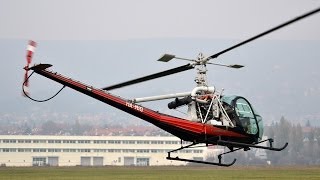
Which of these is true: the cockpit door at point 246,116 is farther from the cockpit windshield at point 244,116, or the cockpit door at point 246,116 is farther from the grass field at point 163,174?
the grass field at point 163,174

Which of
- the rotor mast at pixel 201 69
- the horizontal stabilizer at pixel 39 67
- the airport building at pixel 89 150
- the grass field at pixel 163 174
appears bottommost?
the grass field at pixel 163 174

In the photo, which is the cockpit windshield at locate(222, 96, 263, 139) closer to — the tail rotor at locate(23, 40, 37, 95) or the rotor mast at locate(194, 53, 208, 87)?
the rotor mast at locate(194, 53, 208, 87)

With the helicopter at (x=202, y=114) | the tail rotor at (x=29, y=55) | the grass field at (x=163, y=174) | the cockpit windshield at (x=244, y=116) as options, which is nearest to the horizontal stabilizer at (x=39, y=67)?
the tail rotor at (x=29, y=55)

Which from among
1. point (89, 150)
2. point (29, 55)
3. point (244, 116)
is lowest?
point (244, 116)

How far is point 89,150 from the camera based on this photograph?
445 ft

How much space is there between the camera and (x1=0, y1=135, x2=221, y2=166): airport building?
131500 millimetres

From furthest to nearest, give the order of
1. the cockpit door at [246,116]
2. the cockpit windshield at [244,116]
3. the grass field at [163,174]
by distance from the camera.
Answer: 1. the grass field at [163,174]
2. the cockpit door at [246,116]
3. the cockpit windshield at [244,116]

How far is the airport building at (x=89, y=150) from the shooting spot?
431 ft

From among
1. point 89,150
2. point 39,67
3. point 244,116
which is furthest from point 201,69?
point 89,150

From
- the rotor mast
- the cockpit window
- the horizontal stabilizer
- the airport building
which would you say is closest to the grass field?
the cockpit window

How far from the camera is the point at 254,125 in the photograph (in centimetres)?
2809

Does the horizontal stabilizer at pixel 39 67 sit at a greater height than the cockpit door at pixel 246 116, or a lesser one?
greater

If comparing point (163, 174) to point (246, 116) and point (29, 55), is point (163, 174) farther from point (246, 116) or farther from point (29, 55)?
point (29, 55)

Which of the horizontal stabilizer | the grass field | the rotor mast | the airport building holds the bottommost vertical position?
the grass field
